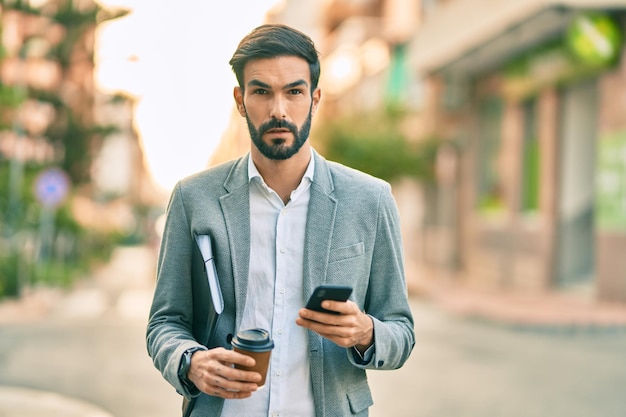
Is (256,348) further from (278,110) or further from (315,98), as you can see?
(315,98)

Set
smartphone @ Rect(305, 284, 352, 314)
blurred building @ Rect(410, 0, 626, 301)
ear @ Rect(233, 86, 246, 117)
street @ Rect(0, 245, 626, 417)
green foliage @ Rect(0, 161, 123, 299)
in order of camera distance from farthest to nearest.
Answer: green foliage @ Rect(0, 161, 123, 299)
blurred building @ Rect(410, 0, 626, 301)
street @ Rect(0, 245, 626, 417)
ear @ Rect(233, 86, 246, 117)
smartphone @ Rect(305, 284, 352, 314)

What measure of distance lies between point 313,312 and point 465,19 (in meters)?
19.9

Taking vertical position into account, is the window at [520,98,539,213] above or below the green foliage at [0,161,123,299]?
above

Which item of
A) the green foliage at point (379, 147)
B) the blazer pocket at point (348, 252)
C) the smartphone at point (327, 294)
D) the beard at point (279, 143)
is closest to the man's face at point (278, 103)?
the beard at point (279, 143)

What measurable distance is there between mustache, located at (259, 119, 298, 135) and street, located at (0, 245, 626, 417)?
5463 millimetres

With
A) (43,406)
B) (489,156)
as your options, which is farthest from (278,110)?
(489,156)

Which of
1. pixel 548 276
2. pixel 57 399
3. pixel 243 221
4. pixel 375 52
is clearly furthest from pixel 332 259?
pixel 375 52

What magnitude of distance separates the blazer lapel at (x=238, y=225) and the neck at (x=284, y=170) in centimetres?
5

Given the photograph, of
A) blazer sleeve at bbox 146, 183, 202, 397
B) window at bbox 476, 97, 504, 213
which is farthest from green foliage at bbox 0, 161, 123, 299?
blazer sleeve at bbox 146, 183, 202, 397

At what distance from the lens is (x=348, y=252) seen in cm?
236

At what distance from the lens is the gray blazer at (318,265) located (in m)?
2.32

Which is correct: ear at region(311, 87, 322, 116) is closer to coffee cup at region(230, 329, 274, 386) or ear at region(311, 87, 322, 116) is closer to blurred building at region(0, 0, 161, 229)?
coffee cup at region(230, 329, 274, 386)

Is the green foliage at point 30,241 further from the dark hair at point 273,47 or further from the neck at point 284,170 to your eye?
the dark hair at point 273,47

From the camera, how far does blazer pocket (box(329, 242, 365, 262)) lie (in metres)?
2.34
